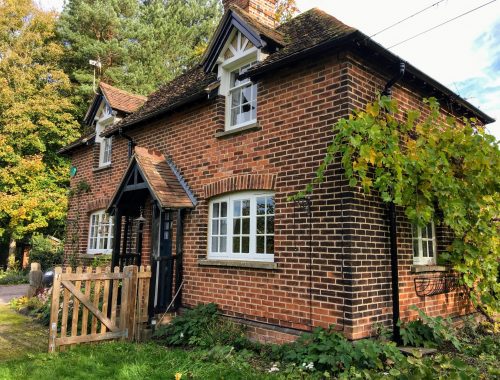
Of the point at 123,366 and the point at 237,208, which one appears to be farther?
the point at 237,208

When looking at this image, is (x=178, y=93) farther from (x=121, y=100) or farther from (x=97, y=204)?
(x=97, y=204)

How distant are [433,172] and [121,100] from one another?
10452 millimetres

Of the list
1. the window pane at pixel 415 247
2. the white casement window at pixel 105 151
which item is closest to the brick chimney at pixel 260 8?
the white casement window at pixel 105 151

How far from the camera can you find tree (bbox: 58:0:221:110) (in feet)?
85.4

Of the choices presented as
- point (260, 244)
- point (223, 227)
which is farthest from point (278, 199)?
point (223, 227)

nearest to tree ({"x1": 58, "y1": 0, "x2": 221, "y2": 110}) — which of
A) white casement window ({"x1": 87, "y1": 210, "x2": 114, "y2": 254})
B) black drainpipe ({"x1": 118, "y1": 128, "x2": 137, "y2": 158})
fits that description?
white casement window ({"x1": 87, "y1": 210, "x2": 114, "y2": 254})

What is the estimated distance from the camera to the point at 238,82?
8430 millimetres

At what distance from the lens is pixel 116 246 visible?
9453 millimetres

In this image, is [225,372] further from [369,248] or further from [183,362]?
[369,248]

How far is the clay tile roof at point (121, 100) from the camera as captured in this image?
1257cm

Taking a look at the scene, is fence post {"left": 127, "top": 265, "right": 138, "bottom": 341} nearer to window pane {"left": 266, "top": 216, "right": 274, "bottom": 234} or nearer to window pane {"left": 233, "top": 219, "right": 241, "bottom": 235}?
window pane {"left": 233, "top": 219, "right": 241, "bottom": 235}

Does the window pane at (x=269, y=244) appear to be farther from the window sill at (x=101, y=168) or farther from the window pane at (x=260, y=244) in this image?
the window sill at (x=101, y=168)

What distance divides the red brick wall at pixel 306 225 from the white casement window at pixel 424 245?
2.35ft

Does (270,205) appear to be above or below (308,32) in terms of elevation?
below
